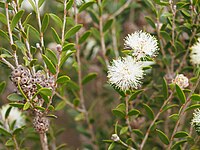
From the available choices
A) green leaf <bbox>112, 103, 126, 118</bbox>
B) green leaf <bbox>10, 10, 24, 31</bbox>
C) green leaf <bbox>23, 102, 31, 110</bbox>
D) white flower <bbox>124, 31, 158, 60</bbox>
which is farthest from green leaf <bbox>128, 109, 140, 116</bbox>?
green leaf <bbox>10, 10, 24, 31</bbox>

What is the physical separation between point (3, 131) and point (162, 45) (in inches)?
21.5

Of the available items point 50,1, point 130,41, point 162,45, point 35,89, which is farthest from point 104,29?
point 50,1

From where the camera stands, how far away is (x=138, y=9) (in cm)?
172

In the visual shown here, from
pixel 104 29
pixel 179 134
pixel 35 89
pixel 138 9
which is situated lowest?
pixel 179 134

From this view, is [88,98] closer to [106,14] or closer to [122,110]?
[106,14]

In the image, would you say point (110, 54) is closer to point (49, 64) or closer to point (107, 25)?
point (107, 25)

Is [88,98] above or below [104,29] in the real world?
below

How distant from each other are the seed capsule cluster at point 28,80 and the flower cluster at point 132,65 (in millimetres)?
161

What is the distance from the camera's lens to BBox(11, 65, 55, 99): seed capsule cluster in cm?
97

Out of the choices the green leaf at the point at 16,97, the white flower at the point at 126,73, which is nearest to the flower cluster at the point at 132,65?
the white flower at the point at 126,73

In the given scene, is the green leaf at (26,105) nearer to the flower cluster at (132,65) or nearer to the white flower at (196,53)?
the flower cluster at (132,65)

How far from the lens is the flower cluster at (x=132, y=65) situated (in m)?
1.00

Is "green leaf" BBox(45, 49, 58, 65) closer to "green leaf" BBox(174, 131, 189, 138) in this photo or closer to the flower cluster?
the flower cluster

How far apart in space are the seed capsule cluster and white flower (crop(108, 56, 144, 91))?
0.16m
